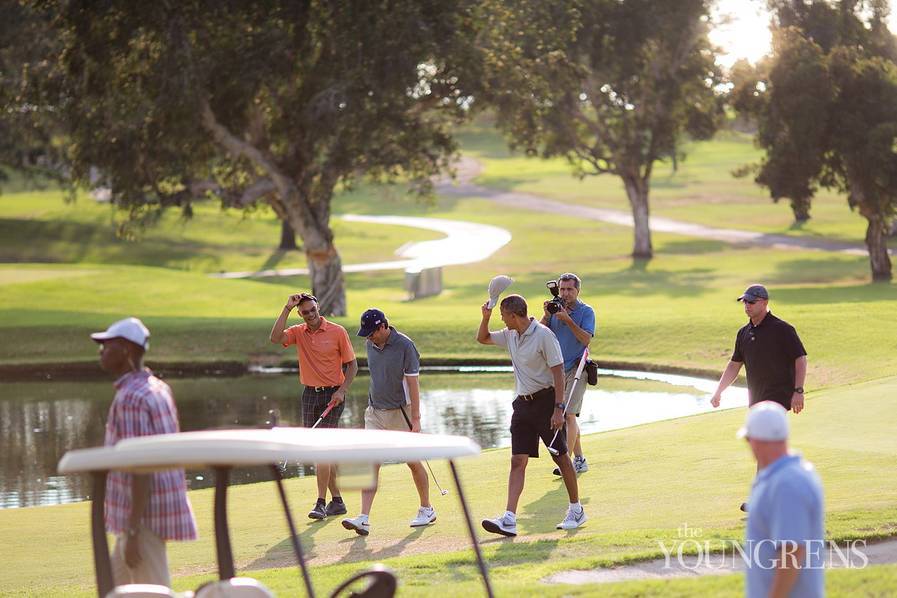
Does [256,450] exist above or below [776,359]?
above

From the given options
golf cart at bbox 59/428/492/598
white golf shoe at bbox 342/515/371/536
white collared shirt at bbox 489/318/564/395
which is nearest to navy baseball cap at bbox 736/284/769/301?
white collared shirt at bbox 489/318/564/395

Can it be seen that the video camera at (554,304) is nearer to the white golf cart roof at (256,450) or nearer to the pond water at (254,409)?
the pond water at (254,409)

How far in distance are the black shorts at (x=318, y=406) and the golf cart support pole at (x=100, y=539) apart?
7084 mm

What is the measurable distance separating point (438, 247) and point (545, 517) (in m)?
57.4

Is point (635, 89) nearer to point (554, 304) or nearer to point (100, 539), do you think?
point (554, 304)

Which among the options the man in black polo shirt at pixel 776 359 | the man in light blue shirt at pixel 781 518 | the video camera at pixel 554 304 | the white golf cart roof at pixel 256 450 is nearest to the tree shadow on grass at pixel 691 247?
the video camera at pixel 554 304

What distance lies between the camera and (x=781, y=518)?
20.6 ft

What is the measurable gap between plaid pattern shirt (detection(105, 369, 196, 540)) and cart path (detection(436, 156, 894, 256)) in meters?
40.5

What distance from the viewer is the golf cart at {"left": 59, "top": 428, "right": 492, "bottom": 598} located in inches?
264

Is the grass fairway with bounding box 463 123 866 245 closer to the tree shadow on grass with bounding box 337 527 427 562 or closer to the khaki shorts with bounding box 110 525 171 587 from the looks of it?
the tree shadow on grass with bounding box 337 527 427 562

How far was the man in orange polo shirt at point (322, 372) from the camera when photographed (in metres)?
15.0

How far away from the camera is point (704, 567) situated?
10516mm

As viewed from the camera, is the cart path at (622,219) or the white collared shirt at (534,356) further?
the cart path at (622,219)

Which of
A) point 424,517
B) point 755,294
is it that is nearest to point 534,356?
point 755,294
